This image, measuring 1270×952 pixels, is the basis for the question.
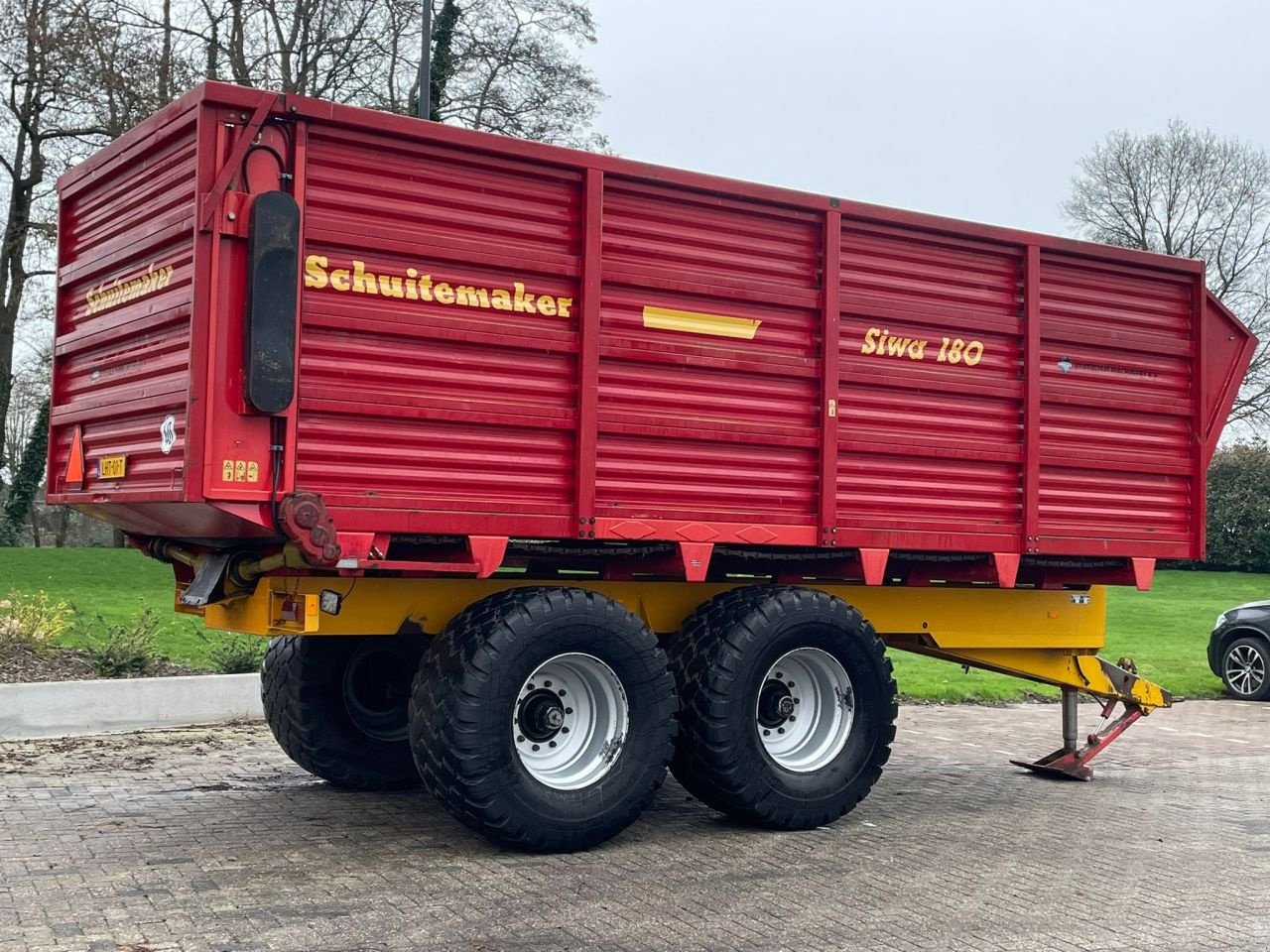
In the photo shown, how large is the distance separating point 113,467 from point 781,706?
3491mm

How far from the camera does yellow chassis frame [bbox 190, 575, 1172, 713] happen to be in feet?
21.0

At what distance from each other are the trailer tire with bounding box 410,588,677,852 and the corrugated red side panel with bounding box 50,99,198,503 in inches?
57.7

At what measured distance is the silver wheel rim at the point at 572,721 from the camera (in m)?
6.47

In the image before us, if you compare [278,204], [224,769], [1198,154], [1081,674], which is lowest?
[224,769]

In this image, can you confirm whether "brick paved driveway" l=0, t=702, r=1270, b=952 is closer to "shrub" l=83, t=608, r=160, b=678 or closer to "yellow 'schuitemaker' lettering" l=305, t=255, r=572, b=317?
"shrub" l=83, t=608, r=160, b=678

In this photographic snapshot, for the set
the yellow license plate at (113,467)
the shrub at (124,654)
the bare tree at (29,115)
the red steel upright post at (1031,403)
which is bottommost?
the shrub at (124,654)

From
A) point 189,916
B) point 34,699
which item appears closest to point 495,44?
point 34,699

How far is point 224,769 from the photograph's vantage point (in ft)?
27.4

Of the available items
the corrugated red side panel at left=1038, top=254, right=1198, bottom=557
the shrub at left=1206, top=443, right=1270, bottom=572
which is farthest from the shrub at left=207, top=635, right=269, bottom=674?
the shrub at left=1206, top=443, right=1270, bottom=572

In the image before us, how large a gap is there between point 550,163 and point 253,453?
77.6 inches

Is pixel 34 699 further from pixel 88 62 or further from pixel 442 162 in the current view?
pixel 88 62

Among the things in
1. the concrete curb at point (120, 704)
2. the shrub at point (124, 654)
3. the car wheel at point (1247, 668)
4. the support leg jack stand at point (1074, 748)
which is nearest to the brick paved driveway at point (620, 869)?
the support leg jack stand at point (1074, 748)

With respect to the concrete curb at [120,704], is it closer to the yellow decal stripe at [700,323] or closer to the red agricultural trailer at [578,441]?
the red agricultural trailer at [578,441]

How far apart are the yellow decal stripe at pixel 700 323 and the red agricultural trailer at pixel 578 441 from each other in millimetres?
22
